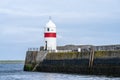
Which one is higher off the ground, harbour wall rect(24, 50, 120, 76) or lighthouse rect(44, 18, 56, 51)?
lighthouse rect(44, 18, 56, 51)

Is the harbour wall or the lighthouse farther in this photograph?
the lighthouse

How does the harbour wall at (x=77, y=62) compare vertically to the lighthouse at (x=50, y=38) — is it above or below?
below

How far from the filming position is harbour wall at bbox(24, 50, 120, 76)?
46.1 metres

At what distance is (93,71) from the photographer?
49594mm

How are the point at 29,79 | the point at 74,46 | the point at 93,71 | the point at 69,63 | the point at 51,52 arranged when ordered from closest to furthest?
the point at 29,79, the point at 93,71, the point at 69,63, the point at 51,52, the point at 74,46

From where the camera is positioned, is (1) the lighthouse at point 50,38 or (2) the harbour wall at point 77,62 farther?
(1) the lighthouse at point 50,38

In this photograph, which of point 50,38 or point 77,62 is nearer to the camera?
point 77,62

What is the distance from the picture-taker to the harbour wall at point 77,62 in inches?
1815

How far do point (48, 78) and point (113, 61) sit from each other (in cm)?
598

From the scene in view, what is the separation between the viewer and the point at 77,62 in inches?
2068

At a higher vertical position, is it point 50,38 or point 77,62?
point 50,38

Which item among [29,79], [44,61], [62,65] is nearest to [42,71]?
[44,61]

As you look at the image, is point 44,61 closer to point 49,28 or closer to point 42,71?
point 42,71

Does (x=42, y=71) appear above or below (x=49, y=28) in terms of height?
below
